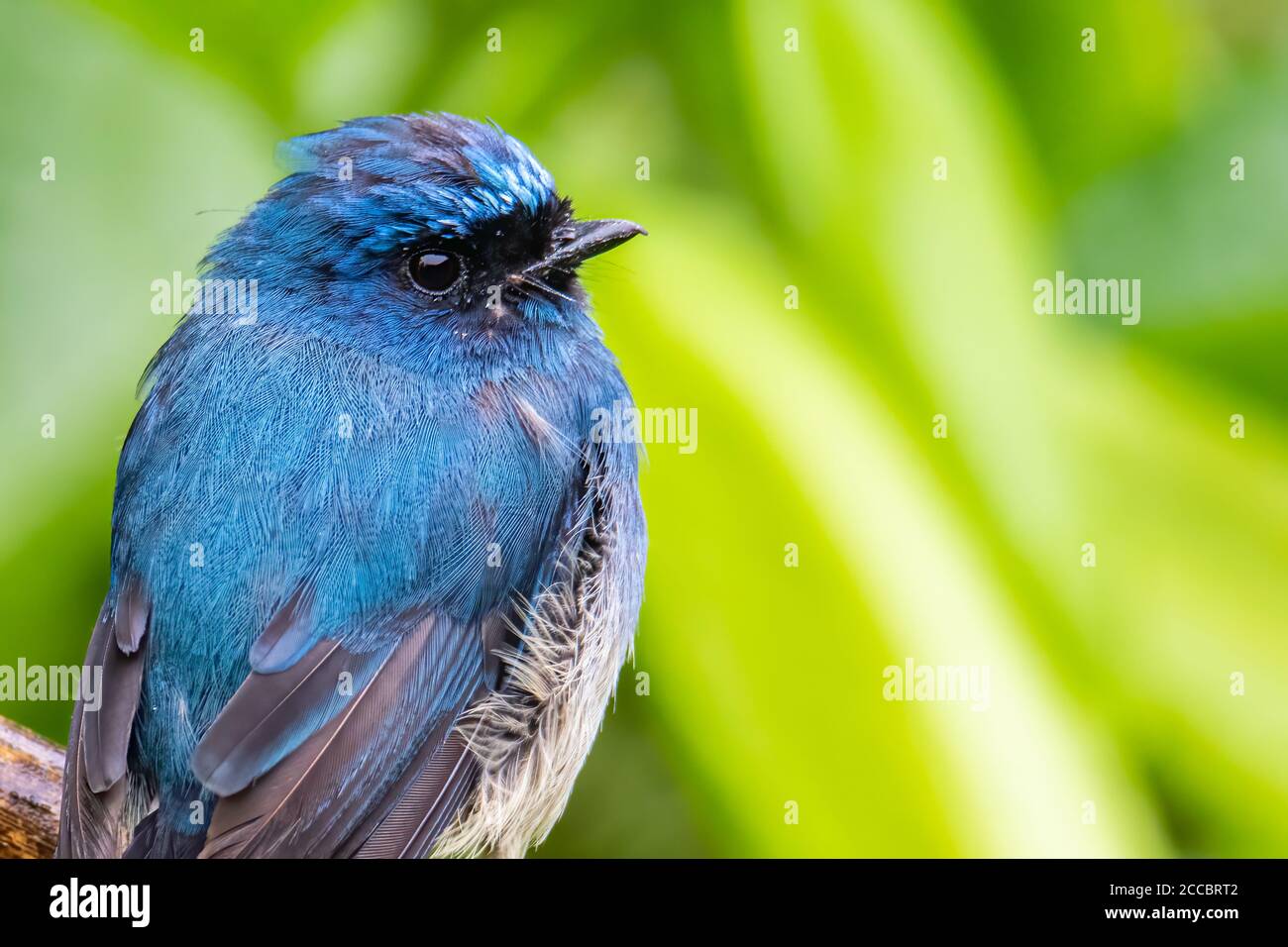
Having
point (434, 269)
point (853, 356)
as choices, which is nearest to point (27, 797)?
point (434, 269)

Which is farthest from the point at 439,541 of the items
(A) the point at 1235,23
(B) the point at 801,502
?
(A) the point at 1235,23

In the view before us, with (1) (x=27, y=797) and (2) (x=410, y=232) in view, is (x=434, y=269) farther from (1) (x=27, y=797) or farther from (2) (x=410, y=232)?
(1) (x=27, y=797)

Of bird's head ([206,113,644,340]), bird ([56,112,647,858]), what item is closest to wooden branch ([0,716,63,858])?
bird ([56,112,647,858])

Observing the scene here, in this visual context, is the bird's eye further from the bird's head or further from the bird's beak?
the bird's beak

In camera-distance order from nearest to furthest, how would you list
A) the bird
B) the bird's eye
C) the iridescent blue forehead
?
the bird < the iridescent blue forehead < the bird's eye

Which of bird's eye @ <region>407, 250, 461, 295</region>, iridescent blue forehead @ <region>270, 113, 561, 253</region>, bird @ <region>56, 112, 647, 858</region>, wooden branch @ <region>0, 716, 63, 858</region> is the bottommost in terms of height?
wooden branch @ <region>0, 716, 63, 858</region>

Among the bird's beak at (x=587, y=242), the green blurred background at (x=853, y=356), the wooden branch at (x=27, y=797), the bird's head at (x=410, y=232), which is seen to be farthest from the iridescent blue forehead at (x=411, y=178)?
the wooden branch at (x=27, y=797)

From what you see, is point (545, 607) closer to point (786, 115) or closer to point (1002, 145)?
point (786, 115)
